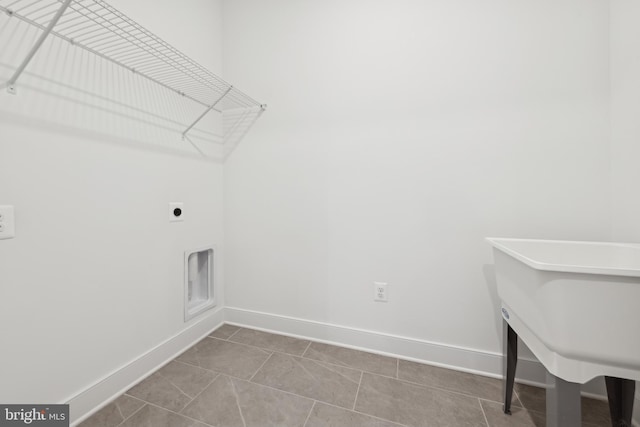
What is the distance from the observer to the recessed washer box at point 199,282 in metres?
1.65

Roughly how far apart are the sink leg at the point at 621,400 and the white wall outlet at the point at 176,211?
83.7 inches

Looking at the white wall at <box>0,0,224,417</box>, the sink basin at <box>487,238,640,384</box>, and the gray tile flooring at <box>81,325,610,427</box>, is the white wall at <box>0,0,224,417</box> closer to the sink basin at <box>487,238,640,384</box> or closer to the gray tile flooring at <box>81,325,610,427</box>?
the gray tile flooring at <box>81,325,610,427</box>

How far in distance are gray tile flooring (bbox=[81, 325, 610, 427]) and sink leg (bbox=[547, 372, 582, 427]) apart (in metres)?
0.46

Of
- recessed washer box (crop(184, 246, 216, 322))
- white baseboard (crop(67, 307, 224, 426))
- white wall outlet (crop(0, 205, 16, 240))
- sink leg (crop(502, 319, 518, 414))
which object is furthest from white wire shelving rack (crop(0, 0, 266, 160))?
sink leg (crop(502, 319, 518, 414))

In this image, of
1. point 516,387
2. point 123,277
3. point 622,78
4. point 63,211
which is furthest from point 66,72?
point 516,387

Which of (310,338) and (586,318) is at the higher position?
(586,318)

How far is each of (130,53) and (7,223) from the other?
0.93 meters

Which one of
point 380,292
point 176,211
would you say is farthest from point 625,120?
point 176,211

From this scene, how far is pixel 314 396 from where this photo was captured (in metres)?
1.22

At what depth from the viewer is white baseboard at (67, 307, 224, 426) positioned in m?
1.09

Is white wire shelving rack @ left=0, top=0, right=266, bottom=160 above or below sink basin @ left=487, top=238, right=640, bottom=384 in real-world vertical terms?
above

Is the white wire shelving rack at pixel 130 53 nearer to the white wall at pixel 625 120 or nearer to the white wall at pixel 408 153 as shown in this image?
the white wall at pixel 408 153

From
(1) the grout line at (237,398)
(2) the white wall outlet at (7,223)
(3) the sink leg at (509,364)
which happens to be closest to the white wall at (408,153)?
(3) the sink leg at (509,364)

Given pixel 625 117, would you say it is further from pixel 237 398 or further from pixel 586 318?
pixel 237 398
